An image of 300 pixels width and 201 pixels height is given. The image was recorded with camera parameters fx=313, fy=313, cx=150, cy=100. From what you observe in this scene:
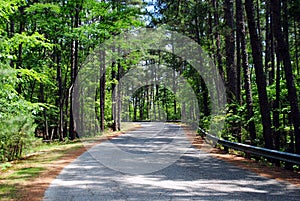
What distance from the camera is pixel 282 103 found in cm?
1409

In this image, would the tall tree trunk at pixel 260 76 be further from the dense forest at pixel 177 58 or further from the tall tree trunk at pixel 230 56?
the tall tree trunk at pixel 230 56

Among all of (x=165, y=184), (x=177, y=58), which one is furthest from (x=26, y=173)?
(x=177, y=58)

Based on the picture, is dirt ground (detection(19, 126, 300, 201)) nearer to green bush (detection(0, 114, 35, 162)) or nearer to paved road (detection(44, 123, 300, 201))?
paved road (detection(44, 123, 300, 201))

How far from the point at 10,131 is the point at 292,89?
9.35 meters

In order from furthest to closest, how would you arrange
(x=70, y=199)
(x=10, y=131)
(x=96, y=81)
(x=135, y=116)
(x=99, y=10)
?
(x=135, y=116), (x=96, y=81), (x=99, y=10), (x=10, y=131), (x=70, y=199)

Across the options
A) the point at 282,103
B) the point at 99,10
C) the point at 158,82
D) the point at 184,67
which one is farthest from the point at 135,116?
the point at 282,103

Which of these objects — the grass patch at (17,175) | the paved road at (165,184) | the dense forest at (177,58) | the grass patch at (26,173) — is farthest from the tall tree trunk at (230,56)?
the grass patch at (26,173)

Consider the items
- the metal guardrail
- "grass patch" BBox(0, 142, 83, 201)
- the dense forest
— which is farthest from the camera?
the dense forest

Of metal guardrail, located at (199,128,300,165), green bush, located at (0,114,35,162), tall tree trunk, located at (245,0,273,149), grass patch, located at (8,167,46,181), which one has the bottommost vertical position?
grass patch, located at (8,167,46,181)

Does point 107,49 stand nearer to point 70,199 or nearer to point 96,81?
point 96,81

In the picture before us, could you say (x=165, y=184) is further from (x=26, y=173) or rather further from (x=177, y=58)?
(x=177, y=58)

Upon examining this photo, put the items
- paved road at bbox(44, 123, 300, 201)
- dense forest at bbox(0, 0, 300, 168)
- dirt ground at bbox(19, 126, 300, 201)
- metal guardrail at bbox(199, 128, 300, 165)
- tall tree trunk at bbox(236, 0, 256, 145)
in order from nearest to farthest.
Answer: paved road at bbox(44, 123, 300, 201)
dirt ground at bbox(19, 126, 300, 201)
metal guardrail at bbox(199, 128, 300, 165)
dense forest at bbox(0, 0, 300, 168)
tall tree trunk at bbox(236, 0, 256, 145)

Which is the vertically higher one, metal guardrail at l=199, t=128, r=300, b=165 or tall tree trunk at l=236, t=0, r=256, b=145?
tall tree trunk at l=236, t=0, r=256, b=145

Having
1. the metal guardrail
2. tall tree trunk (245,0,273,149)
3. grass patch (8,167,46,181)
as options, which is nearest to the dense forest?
tall tree trunk (245,0,273,149)
